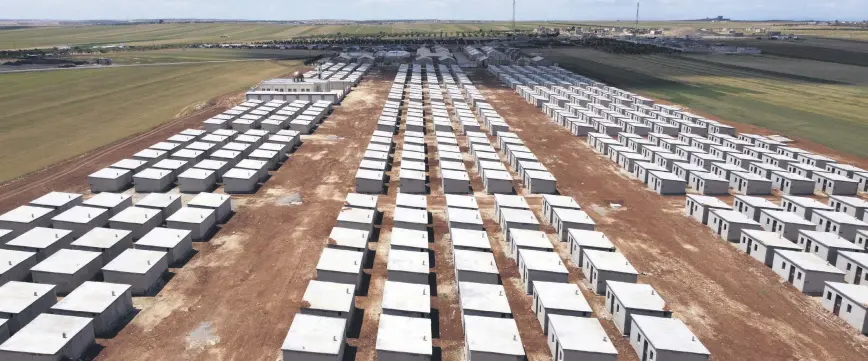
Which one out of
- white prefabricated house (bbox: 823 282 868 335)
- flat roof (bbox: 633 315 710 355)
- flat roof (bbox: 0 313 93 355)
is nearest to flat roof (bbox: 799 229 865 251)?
white prefabricated house (bbox: 823 282 868 335)

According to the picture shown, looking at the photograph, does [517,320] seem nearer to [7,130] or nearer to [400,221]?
[400,221]

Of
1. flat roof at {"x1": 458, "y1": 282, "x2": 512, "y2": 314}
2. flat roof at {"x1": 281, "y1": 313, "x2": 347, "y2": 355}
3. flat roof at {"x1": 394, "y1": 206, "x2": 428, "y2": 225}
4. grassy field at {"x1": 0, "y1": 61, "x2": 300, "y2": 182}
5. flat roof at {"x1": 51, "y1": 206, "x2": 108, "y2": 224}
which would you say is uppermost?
grassy field at {"x1": 0, "y1": 61, "x2": 300, "y2": 182}

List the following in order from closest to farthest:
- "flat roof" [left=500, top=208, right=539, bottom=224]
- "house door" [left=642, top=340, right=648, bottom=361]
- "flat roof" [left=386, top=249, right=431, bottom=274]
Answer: "house door" [left=642, top=340, right=648, bottom=361] < "flat roof" [left=386, top=249, right=431, bottom=274] < "flat roof" [left=500, top=208, right=539, bottom=224]

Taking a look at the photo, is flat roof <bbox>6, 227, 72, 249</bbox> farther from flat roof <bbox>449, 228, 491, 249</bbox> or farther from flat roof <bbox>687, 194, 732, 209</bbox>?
flat roof <bbox>687, 194, 732, 209</bbox>

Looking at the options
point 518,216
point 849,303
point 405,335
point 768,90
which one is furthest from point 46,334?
point 768,90

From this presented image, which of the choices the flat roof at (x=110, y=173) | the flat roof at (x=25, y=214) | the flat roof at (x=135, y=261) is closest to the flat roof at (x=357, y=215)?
the flat roof at (x=135, y=261)

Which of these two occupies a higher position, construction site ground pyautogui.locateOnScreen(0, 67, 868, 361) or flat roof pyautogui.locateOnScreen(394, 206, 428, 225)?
flat roof pyautogui.locateOnScreen(394, 206, 428, 225)

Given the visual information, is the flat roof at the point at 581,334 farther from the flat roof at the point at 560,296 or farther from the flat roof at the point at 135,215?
the flat roof at the point at 135,215

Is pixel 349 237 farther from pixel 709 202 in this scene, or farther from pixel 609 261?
pixel 709 202
